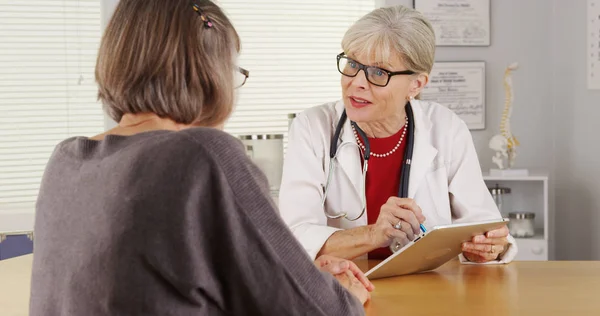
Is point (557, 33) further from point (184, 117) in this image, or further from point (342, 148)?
point (184, 117)

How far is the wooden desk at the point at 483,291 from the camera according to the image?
1.76 m

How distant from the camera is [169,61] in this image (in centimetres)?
126

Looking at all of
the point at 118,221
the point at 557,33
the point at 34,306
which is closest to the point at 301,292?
the point at 118,221

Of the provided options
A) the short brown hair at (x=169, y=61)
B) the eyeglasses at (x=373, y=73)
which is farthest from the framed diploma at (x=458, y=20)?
the short brown hair at (x=169, y=61)

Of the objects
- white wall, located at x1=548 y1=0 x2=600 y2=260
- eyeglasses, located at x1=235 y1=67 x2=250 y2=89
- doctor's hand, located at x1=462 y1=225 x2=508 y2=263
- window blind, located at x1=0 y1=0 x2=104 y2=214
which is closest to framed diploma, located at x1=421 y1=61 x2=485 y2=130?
white wall, located at x1=548 y1=0 x2=600 y2=260

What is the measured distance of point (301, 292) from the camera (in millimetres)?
1219

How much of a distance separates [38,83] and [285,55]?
138cm

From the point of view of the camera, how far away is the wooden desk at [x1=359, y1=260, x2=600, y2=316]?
5.77ft

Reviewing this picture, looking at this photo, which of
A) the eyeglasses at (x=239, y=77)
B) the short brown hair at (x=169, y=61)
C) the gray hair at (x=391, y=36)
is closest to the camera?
the short brown hair at (x=169, y=61)

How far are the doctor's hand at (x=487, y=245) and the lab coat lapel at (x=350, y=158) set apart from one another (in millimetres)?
429

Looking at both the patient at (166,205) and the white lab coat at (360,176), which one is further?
the white lab coat at (360,176)

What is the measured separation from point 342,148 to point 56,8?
2.36 meters

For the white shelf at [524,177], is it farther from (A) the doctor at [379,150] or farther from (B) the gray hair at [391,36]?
(B) the gray hair at [391,36]

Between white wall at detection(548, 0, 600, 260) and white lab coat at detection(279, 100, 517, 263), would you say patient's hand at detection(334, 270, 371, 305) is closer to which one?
white lab coat at detection(279, 100, 517, 263)
